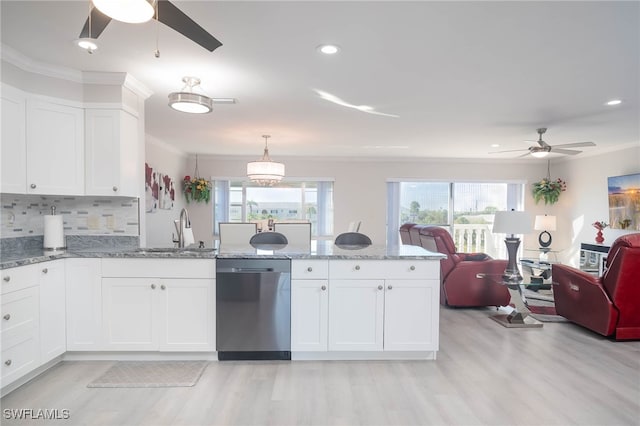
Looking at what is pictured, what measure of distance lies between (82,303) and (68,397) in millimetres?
724

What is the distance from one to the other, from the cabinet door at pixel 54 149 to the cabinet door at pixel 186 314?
122 cm

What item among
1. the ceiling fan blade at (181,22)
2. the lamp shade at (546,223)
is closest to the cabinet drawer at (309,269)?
the ceiling fan blade at (181,22)

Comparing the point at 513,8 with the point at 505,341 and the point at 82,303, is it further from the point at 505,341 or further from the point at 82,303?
the point at 82,303

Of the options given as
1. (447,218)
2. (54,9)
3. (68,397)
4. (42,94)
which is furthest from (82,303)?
(447,218)

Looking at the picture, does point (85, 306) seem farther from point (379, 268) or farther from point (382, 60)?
point (382, 60)

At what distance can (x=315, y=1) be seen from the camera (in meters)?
1.93

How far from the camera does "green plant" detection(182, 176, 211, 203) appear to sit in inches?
269

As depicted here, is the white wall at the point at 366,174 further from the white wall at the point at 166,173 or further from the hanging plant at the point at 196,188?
the white wall at the point at 166,173

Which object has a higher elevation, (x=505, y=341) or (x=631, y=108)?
(x=631, y=108)

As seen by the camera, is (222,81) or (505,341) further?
(505,341)

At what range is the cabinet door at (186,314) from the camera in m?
2.80

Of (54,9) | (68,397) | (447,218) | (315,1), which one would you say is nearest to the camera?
(315,1)

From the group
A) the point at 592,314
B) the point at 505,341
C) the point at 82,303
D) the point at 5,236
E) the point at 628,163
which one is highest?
the point at 628,163

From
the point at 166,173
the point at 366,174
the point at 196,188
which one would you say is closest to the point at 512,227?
the point at 366,174
